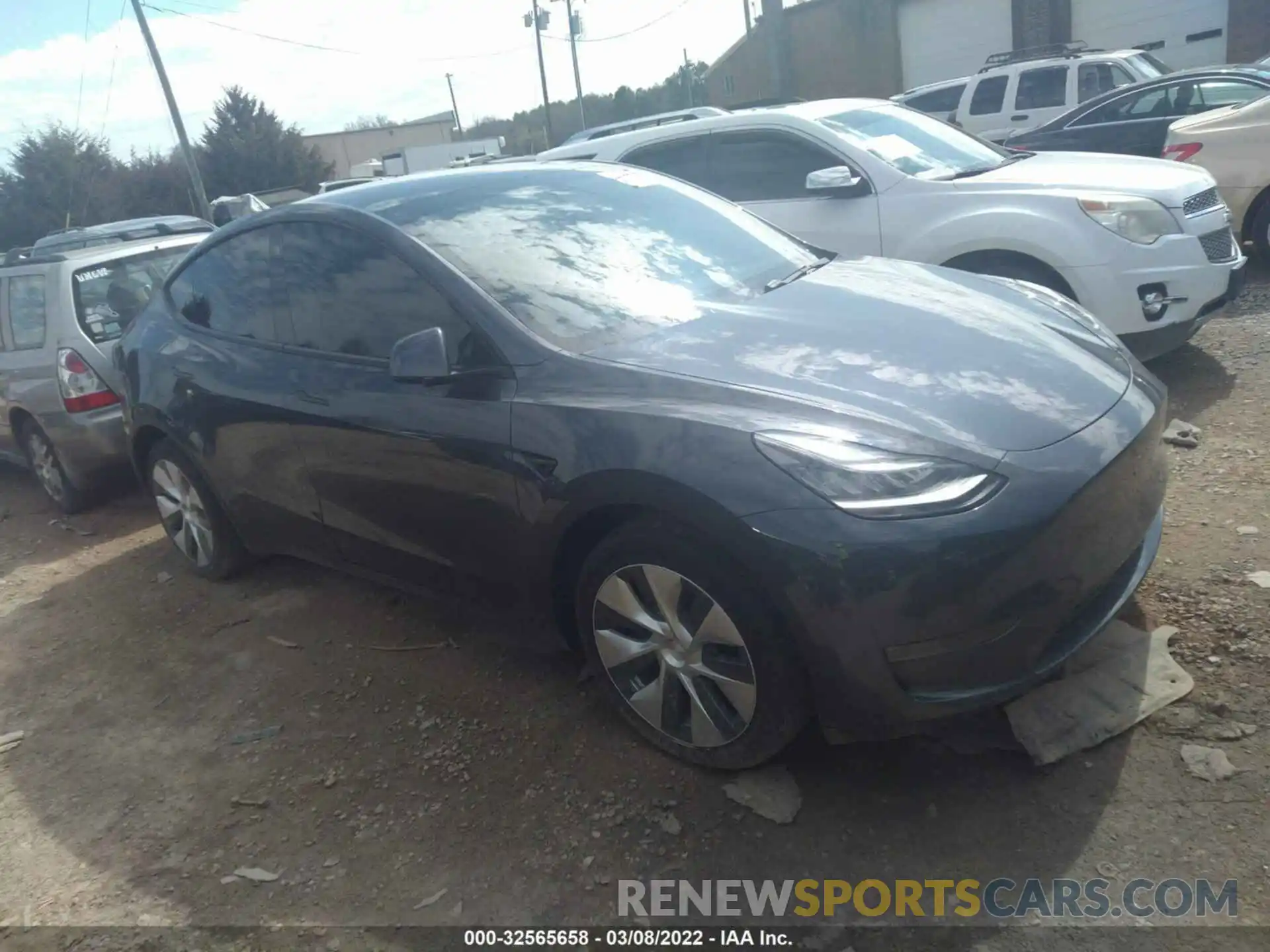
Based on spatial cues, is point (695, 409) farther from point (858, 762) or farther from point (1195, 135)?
point (1195, 135)

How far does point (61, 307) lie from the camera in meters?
6.14

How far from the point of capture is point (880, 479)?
95.1 inches

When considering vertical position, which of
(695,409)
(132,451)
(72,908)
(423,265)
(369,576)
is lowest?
(72,908)

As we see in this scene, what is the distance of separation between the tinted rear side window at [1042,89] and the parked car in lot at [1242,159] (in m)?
7.43

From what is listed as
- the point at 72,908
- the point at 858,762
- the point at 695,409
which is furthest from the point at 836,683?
the point at 72,908

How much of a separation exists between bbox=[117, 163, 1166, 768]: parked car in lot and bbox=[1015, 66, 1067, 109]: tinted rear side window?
1241 cm

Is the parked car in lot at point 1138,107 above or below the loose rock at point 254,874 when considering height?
above

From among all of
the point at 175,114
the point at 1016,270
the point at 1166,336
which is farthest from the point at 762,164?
the point at 175,114

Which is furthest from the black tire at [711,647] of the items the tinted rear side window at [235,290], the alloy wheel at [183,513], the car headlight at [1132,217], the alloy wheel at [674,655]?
the car headlight at [1132,217]

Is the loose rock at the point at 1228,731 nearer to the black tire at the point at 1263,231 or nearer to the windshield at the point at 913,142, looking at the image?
the windshield at the point at 913,142

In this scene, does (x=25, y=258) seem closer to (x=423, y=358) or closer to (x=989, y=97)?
(x=423, y=358)

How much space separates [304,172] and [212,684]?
4724 centimetres

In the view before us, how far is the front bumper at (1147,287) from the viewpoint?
5.12 metres

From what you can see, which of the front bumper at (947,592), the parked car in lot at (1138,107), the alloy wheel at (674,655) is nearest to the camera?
the front bumper at (947,592)
